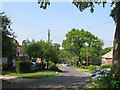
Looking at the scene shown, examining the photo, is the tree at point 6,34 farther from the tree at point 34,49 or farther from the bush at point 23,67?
the tree at point 34,49

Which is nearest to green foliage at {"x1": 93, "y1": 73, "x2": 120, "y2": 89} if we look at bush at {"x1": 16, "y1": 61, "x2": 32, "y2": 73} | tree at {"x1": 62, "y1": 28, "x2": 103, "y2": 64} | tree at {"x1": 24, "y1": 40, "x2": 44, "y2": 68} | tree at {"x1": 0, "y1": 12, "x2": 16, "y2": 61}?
tree at {"x1": 0, "y1": 12, "x2": 16, "y2": 61}

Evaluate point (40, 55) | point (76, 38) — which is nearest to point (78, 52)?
point (76, 38)

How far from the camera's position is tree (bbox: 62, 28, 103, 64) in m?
65.9

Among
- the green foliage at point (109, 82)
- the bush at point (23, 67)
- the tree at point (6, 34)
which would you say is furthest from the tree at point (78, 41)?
the green foliage at point (109, 82)

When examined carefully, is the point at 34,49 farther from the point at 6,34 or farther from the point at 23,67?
the point at 6,34

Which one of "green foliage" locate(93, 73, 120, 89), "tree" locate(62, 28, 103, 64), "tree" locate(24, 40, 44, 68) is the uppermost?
"tree" locate(62, 28, 103, 64)

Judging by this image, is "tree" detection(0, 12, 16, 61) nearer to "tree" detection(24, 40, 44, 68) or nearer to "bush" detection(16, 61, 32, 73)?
"bush" detection(16, 61, 32, 73)

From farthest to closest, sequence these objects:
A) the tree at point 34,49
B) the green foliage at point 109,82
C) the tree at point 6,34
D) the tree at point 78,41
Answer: the tree at point 78,41 < the tree at point 34,49 < the tree at point 6,34 < the green foliage at point 109,82

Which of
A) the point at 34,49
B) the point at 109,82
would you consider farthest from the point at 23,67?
the point at 109,82

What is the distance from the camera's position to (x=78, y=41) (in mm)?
67250

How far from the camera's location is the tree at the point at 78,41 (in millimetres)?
65875

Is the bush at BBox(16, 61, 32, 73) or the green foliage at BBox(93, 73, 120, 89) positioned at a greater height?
the green foliage at BBox(93, 73, 120, 89)

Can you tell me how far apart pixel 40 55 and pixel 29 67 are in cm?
887

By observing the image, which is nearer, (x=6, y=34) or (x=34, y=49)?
(x=6, y=34)
